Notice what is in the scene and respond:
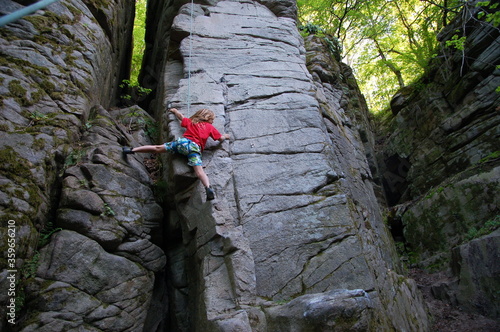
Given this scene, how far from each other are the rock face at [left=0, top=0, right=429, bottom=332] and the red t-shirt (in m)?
0.27

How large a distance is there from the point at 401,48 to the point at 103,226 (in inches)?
671

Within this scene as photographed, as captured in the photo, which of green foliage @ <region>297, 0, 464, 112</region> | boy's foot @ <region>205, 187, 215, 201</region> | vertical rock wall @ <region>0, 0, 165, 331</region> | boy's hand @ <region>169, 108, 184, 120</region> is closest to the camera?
vertical rock wall @ <region>0, 0, 165, 331</region>

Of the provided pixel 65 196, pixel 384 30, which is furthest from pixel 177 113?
pixel 384 30

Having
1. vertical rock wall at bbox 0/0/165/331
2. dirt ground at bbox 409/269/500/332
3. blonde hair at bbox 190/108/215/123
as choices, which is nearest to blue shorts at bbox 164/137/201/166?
blonde hair at bbox 190/108/215/123

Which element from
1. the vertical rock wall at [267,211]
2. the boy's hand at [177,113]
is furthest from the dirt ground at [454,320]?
the boy's hand at [177,113]

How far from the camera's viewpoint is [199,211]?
5195 mm

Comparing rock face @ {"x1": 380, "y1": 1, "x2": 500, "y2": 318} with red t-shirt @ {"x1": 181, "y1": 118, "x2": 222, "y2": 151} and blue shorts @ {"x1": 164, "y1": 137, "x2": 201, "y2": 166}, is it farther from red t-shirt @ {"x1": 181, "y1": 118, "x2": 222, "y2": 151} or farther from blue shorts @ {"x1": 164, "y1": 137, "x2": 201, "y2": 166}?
blue shorts @ {"x1": 164, "y1": 137, "x2": 201, "y2": 166}

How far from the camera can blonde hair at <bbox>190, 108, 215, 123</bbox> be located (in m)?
5.89

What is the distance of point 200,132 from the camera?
5641mm

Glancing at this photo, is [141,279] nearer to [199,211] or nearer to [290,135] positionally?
[199,211]

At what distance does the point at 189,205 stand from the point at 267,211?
1306mm

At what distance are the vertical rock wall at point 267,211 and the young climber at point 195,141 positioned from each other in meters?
0.22

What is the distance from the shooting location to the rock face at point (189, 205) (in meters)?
4.40

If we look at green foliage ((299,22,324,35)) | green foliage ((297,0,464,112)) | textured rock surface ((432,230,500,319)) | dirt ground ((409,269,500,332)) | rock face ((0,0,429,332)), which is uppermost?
green foliage ((297,0,464,112))
